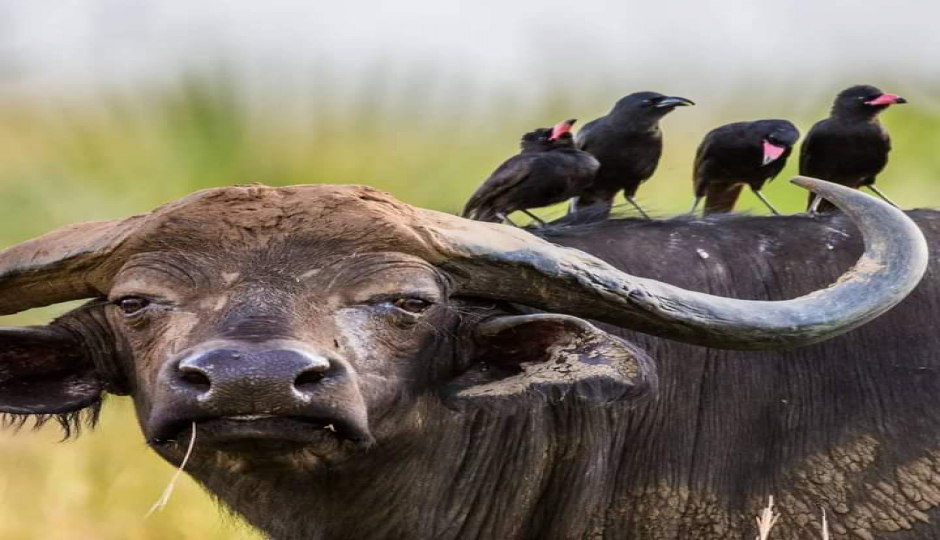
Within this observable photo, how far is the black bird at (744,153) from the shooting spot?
802 cm

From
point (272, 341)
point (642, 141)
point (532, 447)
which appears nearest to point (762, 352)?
point (532, 447)

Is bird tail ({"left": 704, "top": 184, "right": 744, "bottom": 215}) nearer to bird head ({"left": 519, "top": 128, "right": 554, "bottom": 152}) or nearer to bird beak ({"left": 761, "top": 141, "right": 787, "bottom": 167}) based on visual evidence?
bird beak ({"left": 761, "top": 141, "right": 787, "bottom": 167})

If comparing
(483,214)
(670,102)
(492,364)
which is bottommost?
(483,214)

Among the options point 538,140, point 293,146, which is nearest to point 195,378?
point 538,140

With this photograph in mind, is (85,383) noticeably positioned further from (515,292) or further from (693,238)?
(693,238)

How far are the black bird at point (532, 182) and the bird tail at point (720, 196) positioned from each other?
778 mm

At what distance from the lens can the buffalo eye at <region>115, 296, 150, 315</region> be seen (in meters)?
5.27

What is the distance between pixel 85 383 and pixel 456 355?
138 centimetres

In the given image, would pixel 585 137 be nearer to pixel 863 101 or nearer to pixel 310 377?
pixel 863 101

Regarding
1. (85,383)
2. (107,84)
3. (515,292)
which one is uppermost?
(515,292)

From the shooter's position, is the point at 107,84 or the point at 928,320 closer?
the point at 928,320

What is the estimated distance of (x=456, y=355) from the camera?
18.2 ft

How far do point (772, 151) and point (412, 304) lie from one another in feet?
10.8

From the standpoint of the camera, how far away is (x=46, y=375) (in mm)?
5727
